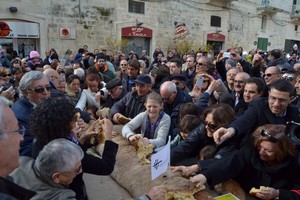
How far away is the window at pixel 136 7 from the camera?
1557cm

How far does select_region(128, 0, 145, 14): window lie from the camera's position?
51.1 feet

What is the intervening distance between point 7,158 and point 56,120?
61 cm

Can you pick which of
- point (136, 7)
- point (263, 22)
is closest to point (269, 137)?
point (136, 7)

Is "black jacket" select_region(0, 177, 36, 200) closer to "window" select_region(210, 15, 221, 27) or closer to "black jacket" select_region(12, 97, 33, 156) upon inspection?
"black jacket" select_region(12, 97, 33, 156)

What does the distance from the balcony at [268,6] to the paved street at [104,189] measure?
81.9 feet

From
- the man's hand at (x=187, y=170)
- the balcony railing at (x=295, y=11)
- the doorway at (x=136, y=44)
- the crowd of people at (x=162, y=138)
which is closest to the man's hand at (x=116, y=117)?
the crowd of people at (x=162, y=138)

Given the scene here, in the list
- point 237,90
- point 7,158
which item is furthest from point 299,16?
point 7,158

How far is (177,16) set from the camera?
17766mm

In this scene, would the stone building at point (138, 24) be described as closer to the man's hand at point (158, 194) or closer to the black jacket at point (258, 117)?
the black jacket at point (258, 117)

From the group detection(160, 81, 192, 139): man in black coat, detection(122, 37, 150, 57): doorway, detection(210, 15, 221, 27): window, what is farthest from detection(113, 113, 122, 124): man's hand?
detection(210, 15, 221, 27): window

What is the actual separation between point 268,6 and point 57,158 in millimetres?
25958

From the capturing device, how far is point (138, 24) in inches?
625

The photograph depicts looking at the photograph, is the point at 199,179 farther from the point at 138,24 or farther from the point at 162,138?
the point at 138,24

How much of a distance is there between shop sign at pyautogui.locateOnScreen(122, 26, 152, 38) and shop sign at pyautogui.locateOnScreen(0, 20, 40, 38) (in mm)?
4915
